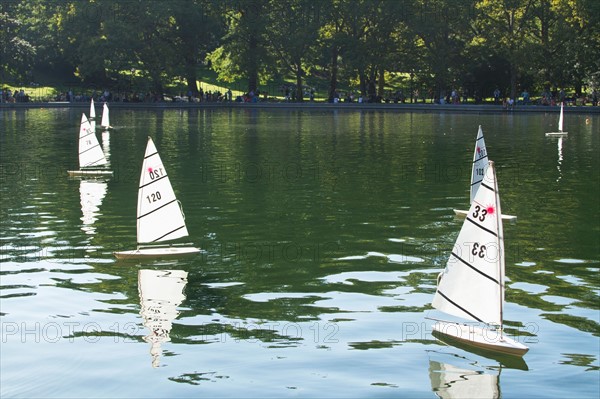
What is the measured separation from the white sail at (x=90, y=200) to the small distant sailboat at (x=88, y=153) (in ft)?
8.48

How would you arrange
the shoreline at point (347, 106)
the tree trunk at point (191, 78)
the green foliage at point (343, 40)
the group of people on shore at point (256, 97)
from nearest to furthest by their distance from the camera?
the shoreline at point (347, 106) < the green foliage at point (343, 40) < the group of people on shore at point (256, 97) < the tree trunk at point (191, 78)

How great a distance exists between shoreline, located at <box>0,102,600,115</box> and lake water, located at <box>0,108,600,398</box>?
49.3 metres

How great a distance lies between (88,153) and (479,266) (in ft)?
110

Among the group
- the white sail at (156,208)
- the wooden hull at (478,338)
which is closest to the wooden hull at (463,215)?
the white sail at (156,208)

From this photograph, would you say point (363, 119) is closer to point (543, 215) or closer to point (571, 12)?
point (571, 12)

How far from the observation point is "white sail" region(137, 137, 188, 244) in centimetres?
2708

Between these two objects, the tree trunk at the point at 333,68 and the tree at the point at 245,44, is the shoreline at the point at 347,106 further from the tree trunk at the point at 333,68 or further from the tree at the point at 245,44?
the tree trunk at the point at 333,68

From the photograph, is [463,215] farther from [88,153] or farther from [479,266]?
[88,153]

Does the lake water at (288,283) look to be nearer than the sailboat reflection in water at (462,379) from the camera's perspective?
No

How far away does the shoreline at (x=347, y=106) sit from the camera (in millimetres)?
101188

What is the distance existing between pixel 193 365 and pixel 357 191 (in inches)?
931

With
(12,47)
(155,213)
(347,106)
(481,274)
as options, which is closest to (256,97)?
(347,106)

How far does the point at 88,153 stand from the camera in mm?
48969

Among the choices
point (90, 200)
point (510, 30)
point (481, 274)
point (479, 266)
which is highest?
point (510, 30)
